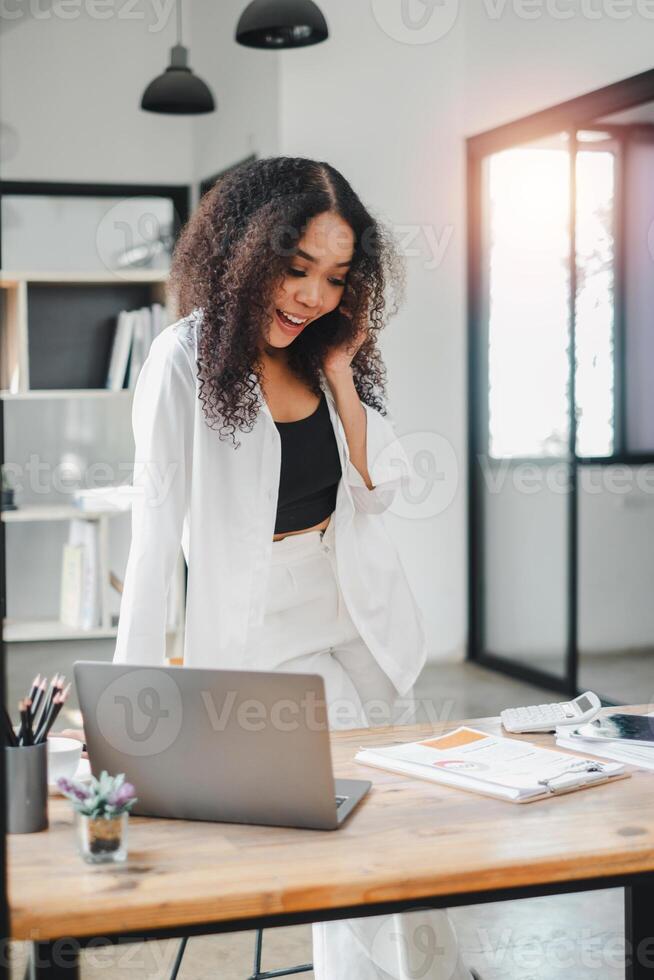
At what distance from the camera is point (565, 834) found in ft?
4.16

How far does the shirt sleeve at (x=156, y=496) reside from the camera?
178 centimetres

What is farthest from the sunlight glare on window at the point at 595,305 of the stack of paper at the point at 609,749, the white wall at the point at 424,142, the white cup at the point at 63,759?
the white cup at the point at 63,759

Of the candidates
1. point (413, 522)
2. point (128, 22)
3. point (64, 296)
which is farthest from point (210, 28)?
point (413, 522)

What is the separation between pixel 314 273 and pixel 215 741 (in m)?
0.85

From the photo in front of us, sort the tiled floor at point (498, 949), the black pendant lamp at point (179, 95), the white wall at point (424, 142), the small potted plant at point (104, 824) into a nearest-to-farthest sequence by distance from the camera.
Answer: the small potted plant at point (104, 824) < the tiled floor at point (498, 949) < the black pendant lamp at point (179, 95) < the white wall at point (424, 142)

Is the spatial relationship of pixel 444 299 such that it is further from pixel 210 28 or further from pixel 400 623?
pixel 400 623

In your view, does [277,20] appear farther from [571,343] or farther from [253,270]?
[253,270]

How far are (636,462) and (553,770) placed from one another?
11.3ft

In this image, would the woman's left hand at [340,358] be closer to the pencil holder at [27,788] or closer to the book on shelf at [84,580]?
the pencil holder at [27,788]

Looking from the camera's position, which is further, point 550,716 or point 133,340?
point 133,340

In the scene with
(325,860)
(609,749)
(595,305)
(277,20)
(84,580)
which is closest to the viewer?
(325,860)

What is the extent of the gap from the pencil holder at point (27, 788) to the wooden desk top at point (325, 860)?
16 mm

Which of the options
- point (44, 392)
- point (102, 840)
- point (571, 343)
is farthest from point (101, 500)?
point (102, 840)

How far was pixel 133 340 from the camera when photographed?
5.66m
